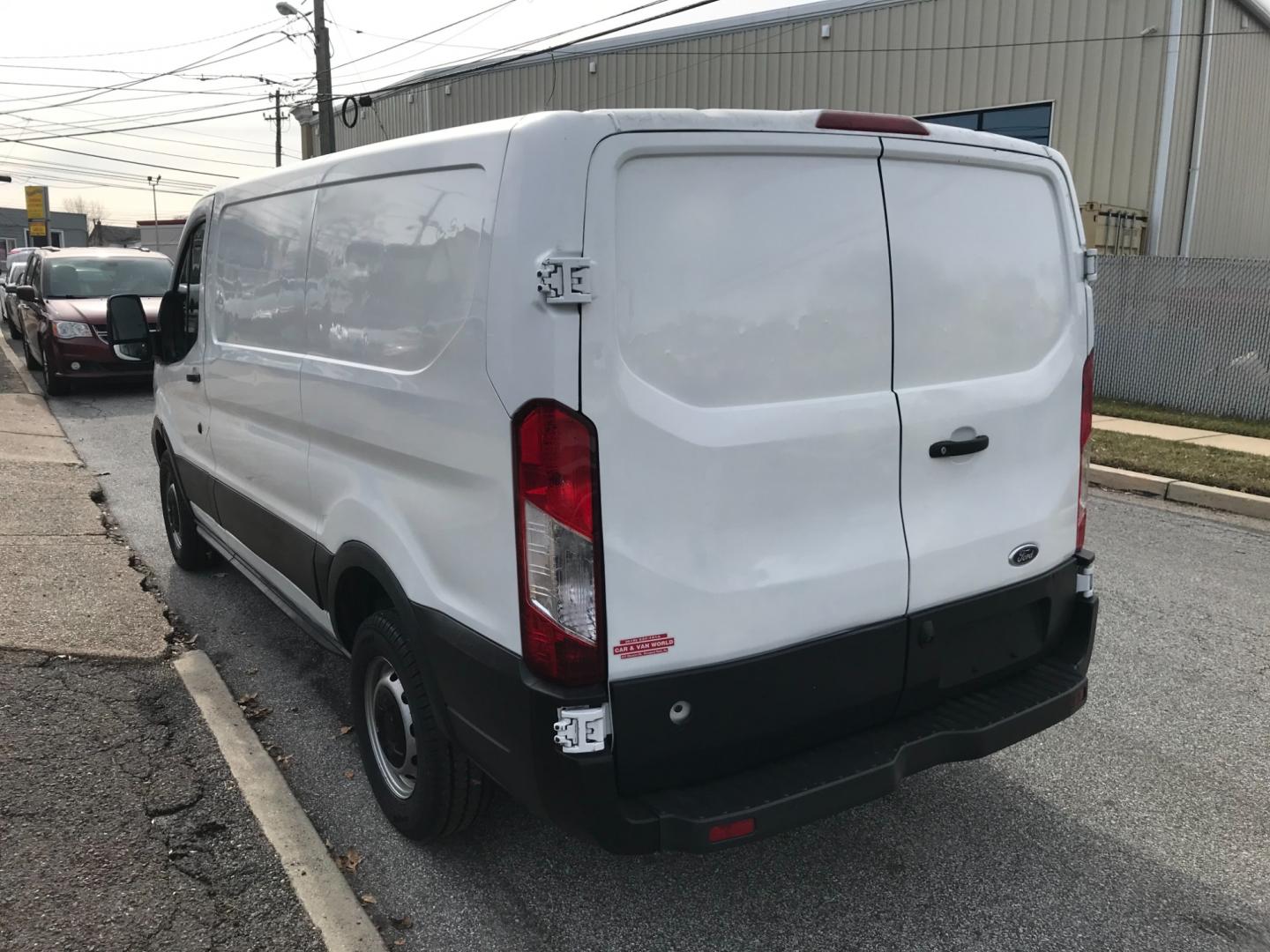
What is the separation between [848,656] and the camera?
2.66 metres

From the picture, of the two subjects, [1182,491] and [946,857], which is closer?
[946,857]

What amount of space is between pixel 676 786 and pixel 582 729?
0.33 m

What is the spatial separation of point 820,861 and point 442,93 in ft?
92.7

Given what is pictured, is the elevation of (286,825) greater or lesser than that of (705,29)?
lesser

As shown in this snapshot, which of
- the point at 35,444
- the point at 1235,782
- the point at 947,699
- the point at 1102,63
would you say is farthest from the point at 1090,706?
the point at 1102,63

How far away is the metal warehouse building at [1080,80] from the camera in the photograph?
47.9 ft

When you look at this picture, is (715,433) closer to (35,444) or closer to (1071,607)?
(1071,607)

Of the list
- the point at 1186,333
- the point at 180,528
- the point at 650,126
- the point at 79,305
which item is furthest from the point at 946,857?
the point at 79,305

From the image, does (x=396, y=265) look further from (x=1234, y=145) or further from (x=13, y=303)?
(x=13, y=303)

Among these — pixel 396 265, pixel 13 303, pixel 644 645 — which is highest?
pixel 396 265

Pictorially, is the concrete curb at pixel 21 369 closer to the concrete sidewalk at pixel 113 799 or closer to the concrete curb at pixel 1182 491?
the concrete sidewalk at pixel 113 799

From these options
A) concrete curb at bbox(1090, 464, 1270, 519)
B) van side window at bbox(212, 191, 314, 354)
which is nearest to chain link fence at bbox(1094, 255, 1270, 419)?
concrete curb at bbox(1090, 464, 1270, 519)

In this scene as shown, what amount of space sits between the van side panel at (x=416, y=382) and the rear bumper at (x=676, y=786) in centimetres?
15

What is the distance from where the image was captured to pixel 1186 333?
11.7m
